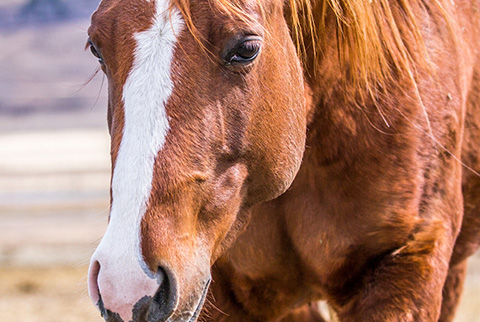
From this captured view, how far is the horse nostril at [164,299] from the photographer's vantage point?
189 centimetres

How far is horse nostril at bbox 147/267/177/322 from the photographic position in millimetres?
1892

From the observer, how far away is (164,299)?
1.91 metres

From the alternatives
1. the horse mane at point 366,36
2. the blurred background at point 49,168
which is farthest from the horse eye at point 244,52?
the blurred background at point 49,168

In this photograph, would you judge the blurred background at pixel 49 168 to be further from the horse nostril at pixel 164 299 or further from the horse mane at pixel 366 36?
the horse mane at pixel 366 36

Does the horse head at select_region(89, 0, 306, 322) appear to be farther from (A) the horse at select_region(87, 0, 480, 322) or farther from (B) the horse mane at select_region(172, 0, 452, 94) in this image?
(B) the horse mane at select_region(172, 0, 452, 94)

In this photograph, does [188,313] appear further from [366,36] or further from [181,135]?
[366,36]

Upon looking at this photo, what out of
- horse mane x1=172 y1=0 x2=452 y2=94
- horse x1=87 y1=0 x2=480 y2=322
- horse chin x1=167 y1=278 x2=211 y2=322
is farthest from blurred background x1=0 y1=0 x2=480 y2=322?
horse mane x1=172 y1=0 x2=452 y2=94

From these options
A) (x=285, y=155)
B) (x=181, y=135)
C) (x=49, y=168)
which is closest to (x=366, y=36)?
(x=285, y=155)

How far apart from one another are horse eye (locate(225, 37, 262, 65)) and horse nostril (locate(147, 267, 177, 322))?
2.07ft

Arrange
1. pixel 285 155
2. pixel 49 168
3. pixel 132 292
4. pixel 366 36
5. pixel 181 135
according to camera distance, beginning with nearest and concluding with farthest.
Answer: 1. pixel 132 292
2. pixel 181 135
3. pixel 285 155
4. pixel 366 36
5. pixel 49 168

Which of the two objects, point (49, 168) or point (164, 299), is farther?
point (49, 168)

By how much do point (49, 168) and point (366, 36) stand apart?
9457 mm

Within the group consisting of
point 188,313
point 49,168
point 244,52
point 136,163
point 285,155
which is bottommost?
point 49,168

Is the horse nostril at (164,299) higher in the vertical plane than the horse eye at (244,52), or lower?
lower
